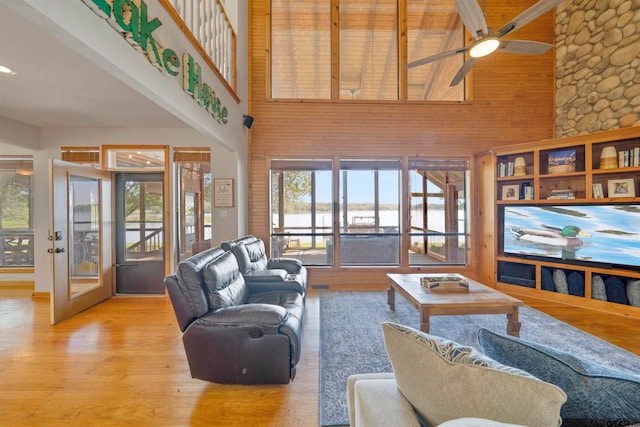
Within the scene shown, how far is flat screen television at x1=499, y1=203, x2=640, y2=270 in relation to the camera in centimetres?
372

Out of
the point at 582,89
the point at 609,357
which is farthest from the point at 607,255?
the point at 582,89

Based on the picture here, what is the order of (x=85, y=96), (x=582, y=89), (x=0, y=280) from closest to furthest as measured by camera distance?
(x=85, y=96), (x=582, y=89), (x=0, y=280)

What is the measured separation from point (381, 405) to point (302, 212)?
4570 millimetres

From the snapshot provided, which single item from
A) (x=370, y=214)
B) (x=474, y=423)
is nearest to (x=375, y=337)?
(x=474, y=423)

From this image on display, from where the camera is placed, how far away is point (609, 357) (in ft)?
8.73

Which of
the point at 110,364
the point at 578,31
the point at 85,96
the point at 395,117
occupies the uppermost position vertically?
the point at 578,31

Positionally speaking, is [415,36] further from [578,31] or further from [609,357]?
[609,357]

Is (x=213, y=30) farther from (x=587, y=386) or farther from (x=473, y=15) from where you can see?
(x=587, y=386)

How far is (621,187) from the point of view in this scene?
3.79 metres

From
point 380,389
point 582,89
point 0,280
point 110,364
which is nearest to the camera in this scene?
point 380,389

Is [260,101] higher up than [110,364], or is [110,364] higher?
[260,101]

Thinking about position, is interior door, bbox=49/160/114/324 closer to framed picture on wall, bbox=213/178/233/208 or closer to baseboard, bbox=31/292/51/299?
baseboard, bbox=31/292/51/299

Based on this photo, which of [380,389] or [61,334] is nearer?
[380,389]

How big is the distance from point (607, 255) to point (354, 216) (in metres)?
3.52
